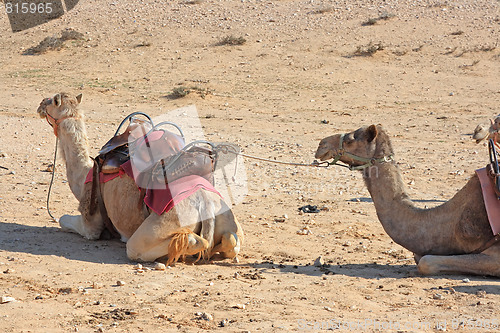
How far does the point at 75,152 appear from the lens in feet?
23.2

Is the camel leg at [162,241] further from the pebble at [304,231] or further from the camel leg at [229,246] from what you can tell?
the pebble at [304,231]

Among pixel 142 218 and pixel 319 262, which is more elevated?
pixel 142 218

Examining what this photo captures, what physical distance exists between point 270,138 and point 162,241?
7341 mm

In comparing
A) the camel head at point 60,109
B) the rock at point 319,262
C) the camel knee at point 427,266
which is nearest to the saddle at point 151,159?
the camel head at point 60,109

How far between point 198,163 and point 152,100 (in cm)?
1084

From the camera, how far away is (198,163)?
6.14 meters

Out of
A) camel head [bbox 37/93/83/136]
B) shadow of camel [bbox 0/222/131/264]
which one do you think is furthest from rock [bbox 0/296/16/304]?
camel head [bbox 37/93/83/136]

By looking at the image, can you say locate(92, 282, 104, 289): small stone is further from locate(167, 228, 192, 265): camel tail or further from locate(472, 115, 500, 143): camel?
locate(472, 115, 500, 143): camel

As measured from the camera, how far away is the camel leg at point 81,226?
6824mm

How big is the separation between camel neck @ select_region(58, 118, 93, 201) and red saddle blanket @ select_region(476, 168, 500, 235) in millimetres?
3960

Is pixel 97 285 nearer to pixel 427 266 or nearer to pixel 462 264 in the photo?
pixel 427 266

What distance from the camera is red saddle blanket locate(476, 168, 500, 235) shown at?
5516 mm

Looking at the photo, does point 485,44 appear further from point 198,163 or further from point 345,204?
point 198,163

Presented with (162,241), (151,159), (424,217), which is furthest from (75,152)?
(424,217)
